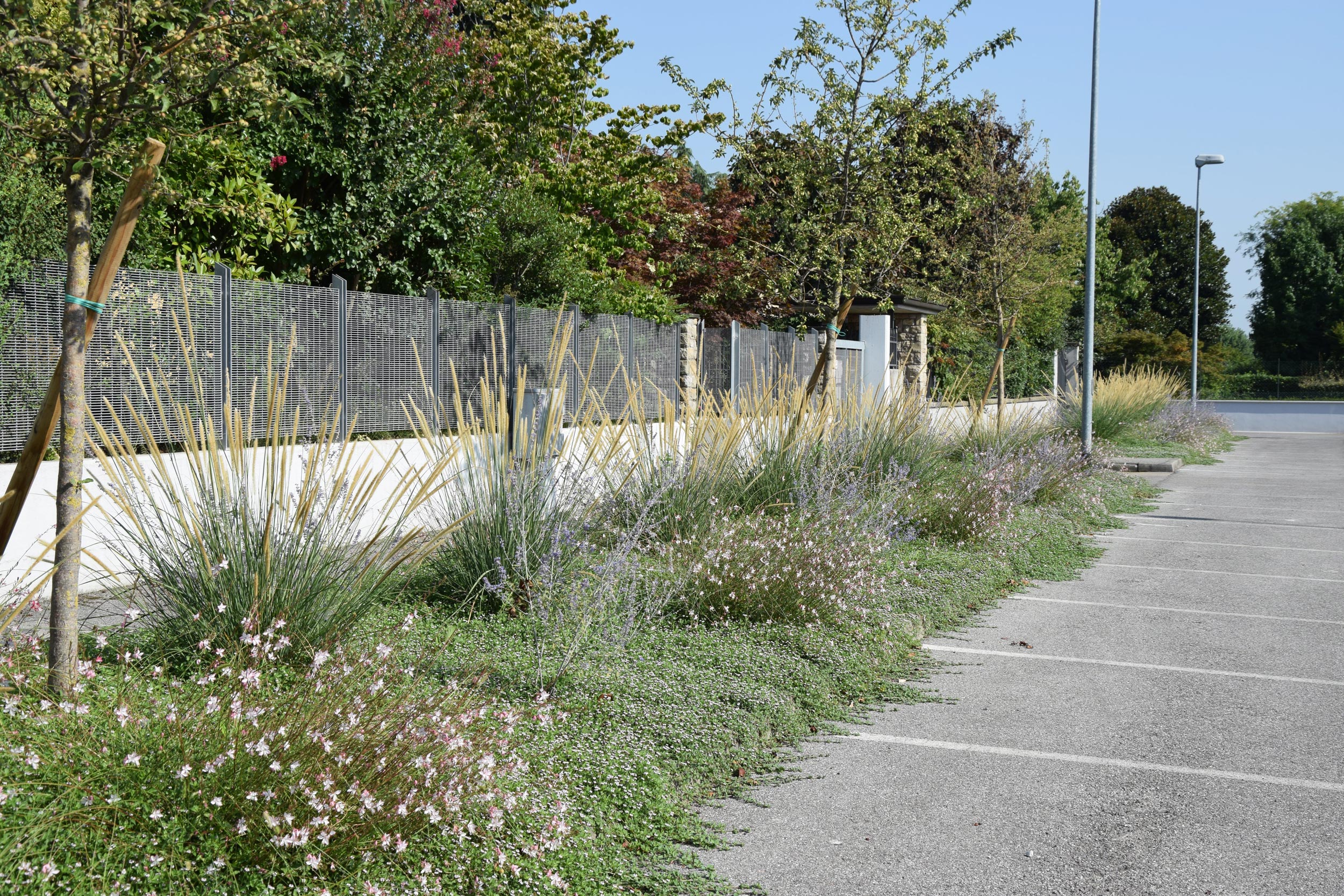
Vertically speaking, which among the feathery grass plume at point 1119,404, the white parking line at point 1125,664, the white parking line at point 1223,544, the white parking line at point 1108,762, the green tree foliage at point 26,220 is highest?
the green tree foliage at point 26,220

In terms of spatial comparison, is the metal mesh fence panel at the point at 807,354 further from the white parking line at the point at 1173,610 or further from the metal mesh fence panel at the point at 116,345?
the metal mesh fence panel at the point at 116,345

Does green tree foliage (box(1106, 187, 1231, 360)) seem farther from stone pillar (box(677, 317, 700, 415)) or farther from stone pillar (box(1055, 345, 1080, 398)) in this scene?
Result: stone pillar (box(677, 317, 700, 415))

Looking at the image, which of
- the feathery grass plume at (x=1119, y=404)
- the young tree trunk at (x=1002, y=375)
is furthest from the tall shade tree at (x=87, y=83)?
the feathery grass plume at (x=1119, y=404)

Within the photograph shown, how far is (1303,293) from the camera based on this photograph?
229 feet

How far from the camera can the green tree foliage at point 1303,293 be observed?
2685 inches

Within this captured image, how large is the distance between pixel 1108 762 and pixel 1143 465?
18.0 metres

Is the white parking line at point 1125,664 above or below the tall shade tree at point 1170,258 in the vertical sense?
below

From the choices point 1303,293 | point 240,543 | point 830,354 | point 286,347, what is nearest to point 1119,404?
point 830,354

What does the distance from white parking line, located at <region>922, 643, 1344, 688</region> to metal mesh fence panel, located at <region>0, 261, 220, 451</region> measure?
18.3ft

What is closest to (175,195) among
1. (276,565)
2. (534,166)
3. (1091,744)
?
(276,565)

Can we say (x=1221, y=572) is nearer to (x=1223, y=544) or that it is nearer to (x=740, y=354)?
(x=1223, y=544)

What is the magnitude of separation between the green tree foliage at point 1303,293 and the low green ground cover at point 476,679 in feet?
228

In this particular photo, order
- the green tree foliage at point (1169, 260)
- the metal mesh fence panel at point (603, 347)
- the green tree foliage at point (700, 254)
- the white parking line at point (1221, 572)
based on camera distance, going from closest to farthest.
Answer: the white parking line at point (1221, 572), the metal mesh fence panel at point (603, 347), the green tree foliage at point (700, 254), the green tree foliage at point (1169, 260)

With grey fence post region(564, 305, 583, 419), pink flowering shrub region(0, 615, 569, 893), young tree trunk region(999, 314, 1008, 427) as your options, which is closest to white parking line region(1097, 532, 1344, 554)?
young tree trunk region(999, 314, 1008, 427)
